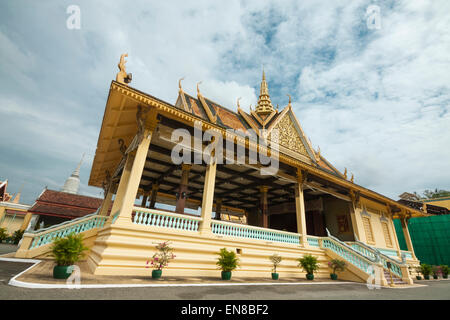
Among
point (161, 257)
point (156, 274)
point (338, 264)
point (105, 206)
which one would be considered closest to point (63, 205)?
point (105, 206)

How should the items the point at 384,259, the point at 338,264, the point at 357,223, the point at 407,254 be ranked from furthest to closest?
1. the point at 407,254
2. the point at 357,223
3. the point at 384,259
4. the point at 338,264

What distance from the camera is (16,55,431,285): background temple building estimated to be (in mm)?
6117

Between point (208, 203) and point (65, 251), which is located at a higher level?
point (208, 203)

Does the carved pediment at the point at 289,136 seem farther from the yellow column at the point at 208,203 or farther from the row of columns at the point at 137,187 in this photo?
the yellow column at the point at 208,203

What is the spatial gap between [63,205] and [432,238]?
116 feet

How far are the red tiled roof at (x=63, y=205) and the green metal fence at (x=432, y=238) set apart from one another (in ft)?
106

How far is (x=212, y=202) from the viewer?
7.47 m

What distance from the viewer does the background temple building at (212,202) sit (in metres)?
6.12

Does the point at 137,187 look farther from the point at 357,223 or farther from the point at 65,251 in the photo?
the point at 357,223

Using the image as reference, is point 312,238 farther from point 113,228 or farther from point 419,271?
point 419,271

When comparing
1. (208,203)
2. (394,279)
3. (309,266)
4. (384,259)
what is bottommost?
(394,279)

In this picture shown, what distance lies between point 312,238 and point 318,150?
6853 mm

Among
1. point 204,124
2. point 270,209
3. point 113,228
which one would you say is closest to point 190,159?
point 204,124
